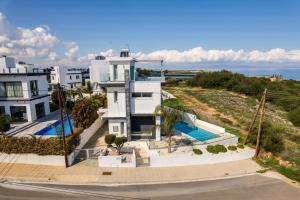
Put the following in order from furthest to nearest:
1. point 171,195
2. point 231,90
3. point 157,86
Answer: point 231,90
point 157,86
point 171,195

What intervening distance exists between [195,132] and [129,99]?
31.9ft

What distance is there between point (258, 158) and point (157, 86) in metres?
12.0

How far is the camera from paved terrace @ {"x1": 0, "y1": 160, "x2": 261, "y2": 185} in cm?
1612

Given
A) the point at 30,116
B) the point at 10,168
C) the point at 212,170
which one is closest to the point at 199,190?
the point at 212,170

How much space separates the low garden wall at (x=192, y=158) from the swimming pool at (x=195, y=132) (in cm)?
431

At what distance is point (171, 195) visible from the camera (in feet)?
47.3

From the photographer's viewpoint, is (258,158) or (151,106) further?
(151,106)

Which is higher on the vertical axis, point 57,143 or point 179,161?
point 57,143

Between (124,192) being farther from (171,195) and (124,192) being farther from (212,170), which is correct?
(212,170)

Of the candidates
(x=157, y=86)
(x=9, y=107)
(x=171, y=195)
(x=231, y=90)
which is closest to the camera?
(x=171, y=195)

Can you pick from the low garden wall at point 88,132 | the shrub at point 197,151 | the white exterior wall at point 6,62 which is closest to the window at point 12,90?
the white exterior wall at point 6,62

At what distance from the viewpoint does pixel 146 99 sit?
22.8 metres

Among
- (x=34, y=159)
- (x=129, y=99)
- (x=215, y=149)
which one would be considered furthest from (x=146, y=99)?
(x=34, y=159)

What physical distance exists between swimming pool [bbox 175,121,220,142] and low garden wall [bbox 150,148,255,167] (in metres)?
4.31
